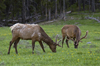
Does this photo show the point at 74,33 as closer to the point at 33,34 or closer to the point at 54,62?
the point at 33,34

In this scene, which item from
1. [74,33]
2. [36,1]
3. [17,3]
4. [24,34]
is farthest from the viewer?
[36,1]

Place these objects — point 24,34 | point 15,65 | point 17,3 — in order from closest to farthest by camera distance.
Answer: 1. point 15,65
2. point 24,34
3. point 17,3

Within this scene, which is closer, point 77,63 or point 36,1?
point 77,63

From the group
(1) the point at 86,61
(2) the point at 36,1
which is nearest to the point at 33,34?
(1) the point at 86,61

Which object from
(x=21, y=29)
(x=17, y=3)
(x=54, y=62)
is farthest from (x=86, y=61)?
(x=17, y=3)

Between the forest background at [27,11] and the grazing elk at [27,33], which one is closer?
the grazing elk at [27,33]

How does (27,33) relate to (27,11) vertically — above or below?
above

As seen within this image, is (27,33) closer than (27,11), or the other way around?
(27,33)

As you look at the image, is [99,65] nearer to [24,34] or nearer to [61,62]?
[61,62]

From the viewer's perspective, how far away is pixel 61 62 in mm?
9859

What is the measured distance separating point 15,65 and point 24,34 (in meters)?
4.11

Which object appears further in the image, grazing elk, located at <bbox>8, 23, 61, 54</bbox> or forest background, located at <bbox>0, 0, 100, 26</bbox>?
forest background, located at <bbox>0, 0, 100, 26</bbox>

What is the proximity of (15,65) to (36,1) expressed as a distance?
59312 millimetres

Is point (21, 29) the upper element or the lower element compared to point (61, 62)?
upper
